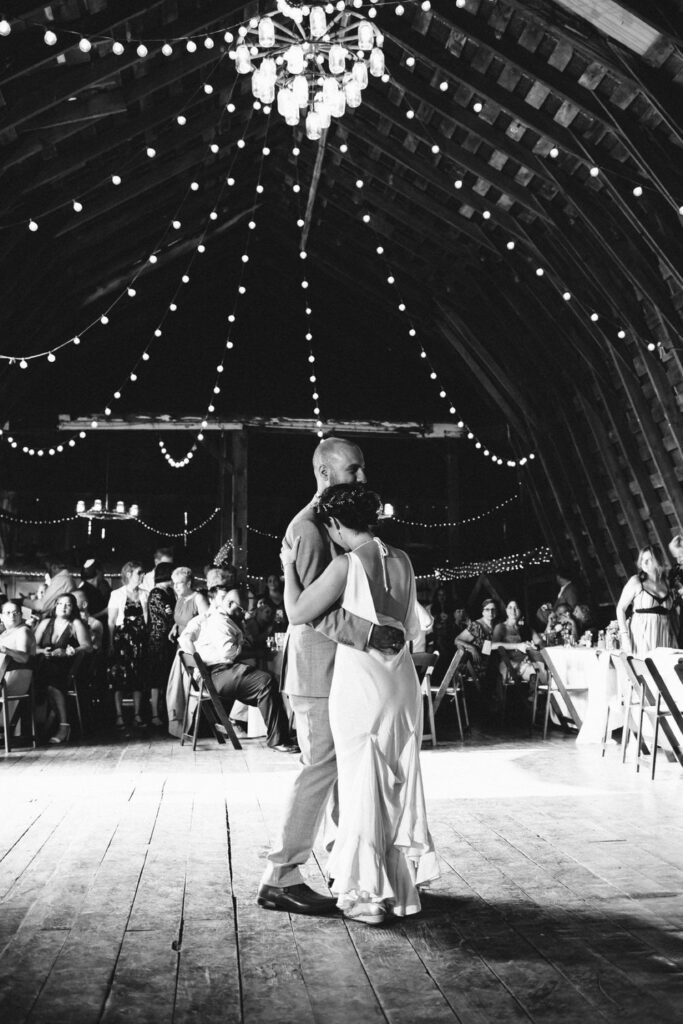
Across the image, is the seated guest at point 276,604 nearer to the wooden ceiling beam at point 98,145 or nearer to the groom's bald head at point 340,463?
the wooden ceiling beam at point 98,145

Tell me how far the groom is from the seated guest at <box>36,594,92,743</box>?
4774 millimetres

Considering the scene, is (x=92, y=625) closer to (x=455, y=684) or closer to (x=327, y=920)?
(x=455, y=684)

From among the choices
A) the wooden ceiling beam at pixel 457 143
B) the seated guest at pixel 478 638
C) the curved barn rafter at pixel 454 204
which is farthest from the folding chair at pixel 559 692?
the wooden ceiling beam at pixel 457 143

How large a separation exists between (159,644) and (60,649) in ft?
3.11

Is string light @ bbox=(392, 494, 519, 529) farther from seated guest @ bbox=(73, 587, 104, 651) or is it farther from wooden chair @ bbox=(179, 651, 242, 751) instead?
wooden chair @ bbox=(179, 651, 242, 751)

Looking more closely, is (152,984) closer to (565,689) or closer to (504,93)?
(565,689)

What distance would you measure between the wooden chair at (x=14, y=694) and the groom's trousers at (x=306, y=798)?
4159mm

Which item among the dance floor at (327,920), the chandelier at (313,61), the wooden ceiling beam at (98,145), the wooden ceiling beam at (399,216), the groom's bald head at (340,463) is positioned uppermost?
the wooden ceiling beam at (399,216)

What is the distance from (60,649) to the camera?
24.9 ft

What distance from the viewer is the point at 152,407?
1391 cm

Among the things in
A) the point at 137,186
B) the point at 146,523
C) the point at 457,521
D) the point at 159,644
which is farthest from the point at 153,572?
the point at 457,521

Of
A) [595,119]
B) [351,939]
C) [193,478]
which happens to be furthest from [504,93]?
[193,478]

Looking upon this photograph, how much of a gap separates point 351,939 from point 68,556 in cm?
1328

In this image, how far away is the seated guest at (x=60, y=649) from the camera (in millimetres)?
7473
